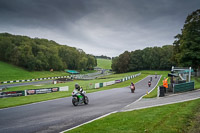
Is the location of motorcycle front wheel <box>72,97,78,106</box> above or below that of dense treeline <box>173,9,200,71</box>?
below

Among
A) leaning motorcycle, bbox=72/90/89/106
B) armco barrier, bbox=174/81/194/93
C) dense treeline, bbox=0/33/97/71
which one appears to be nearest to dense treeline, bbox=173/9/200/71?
armco barrier, bbox=174/81/194/93

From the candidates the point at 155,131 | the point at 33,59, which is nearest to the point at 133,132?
the point at 155,131

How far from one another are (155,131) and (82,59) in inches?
4037

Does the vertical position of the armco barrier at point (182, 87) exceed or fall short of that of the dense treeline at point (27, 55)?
it falls short

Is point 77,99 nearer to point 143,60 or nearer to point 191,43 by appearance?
point 191,43

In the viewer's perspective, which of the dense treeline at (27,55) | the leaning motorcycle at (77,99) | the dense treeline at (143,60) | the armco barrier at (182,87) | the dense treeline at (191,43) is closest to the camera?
the leaning motorcycle at (77,99)

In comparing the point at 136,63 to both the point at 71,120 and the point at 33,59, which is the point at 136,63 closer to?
the point at 33,59

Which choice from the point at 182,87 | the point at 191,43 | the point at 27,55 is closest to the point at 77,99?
the point at 182,87

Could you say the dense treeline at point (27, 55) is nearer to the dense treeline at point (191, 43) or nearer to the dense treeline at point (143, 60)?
the dense treeline at point (143, 60)

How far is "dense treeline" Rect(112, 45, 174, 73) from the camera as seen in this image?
91.4 metres

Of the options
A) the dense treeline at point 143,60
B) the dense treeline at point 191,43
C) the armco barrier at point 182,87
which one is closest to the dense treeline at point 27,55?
the dense treeline at point 143,60

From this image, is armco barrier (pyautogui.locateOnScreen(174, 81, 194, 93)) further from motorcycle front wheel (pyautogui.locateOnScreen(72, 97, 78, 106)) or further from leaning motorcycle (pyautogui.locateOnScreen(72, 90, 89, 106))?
motorcycle front wheel (pyautogui.locateOnScreen(72, 97, 78, 106))

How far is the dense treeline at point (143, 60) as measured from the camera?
3597 inches

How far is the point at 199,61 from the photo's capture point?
1419 inches
